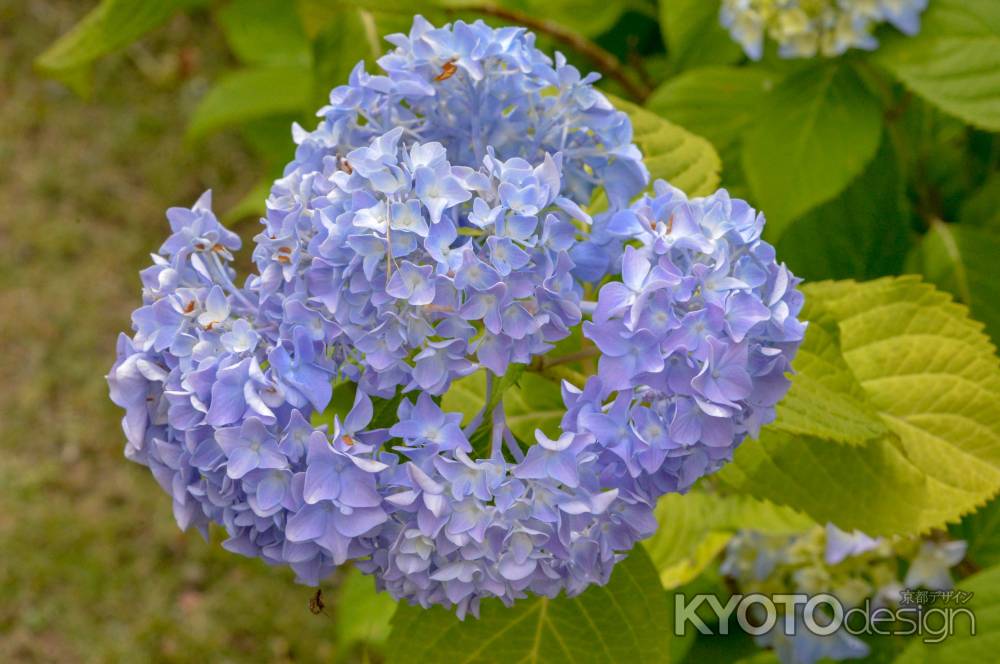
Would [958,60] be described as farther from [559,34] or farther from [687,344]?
[687,344]

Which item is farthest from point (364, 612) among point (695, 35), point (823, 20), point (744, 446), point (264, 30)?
point (264, 30)

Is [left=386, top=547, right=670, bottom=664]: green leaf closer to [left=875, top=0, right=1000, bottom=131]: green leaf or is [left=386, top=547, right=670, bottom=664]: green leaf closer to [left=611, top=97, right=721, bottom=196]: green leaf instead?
[left=611, top=97, right=721, bottom=196]: green leaf

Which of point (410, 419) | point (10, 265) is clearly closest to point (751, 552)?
point (410, 419)

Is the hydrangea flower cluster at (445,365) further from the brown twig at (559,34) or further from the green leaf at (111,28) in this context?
the green leaf at (111,28)

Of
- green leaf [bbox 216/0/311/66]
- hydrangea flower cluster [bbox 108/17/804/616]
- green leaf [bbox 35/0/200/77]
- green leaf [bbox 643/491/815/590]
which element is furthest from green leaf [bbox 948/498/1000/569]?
green leaf [bbox 216/0/311/66]

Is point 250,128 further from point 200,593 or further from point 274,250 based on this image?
point 274,250

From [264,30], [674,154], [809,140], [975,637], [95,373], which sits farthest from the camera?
[95,373]
